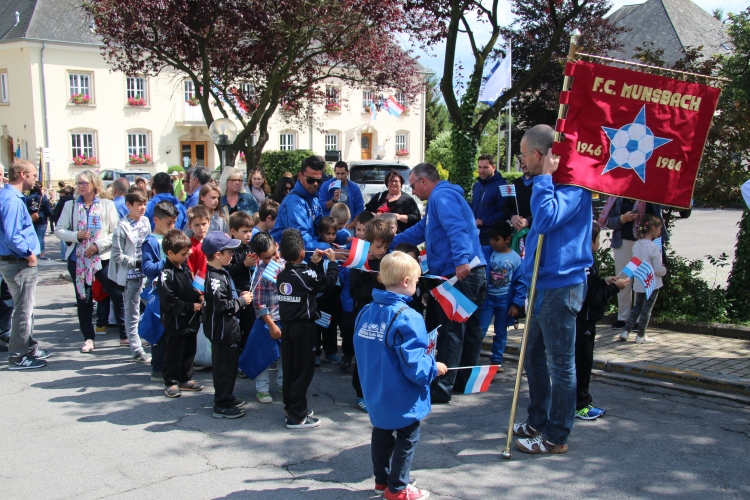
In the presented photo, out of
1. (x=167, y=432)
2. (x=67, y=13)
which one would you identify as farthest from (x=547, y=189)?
(x=67, y=13)

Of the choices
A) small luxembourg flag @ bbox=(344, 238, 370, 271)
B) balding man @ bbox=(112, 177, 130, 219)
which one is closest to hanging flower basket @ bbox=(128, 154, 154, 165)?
balding man @ bbox=(112, 177, 130, 219)

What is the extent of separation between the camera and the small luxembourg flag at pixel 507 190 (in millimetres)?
7883

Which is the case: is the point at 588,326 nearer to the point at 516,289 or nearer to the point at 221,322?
the point at 516,289

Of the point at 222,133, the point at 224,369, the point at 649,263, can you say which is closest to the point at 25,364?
the point at 224,369

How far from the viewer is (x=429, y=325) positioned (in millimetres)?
6051

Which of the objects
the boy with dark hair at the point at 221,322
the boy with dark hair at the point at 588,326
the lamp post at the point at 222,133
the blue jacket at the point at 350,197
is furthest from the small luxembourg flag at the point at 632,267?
the lamp post at the point at 222,133

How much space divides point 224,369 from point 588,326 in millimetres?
2866

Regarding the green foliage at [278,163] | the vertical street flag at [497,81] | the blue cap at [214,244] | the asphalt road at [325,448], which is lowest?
the asphalt road at [325,448]

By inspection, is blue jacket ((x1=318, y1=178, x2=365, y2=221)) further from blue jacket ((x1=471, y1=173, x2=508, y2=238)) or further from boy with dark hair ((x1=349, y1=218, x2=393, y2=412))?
boy with dark hair ((x1=349, y1=218, x2=393, y2=412))

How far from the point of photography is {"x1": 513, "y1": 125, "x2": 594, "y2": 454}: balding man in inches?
167

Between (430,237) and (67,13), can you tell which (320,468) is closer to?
(430,237)

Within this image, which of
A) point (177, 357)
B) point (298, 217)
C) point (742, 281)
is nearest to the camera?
point (177, 357)

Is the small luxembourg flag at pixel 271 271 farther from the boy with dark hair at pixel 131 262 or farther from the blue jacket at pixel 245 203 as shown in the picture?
the blue jacket at pixel 245 203

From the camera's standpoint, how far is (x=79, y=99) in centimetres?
3422
